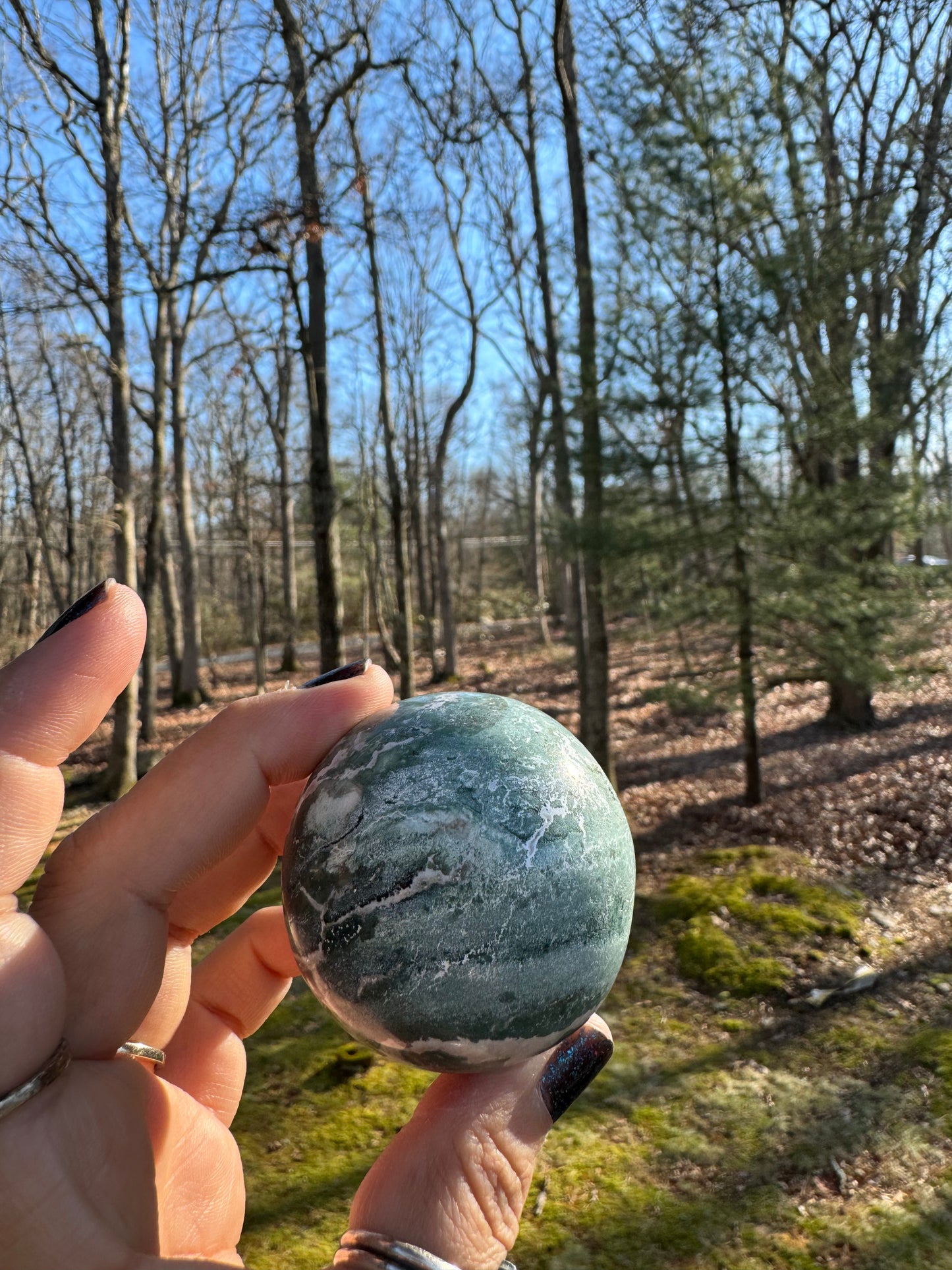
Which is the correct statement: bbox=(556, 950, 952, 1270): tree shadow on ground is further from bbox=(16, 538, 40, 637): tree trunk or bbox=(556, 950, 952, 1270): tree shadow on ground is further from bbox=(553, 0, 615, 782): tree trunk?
bbox=(16, 538, 40, 637): tree trunk

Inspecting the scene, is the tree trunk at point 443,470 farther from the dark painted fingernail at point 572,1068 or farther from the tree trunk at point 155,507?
the dark painted fingernail at point 572,1068

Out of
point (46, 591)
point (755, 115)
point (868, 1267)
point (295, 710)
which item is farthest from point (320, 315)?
point (46, 591)

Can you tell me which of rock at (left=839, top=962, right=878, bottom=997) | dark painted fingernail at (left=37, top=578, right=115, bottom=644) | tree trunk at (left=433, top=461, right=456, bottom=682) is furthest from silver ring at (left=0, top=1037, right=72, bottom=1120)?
tree trunk at (left=433, top=461, right=456, bottom=682)

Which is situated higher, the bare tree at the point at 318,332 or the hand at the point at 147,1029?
the bare tree at the point at 318,332

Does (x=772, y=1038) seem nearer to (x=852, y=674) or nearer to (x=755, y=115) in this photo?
(x=852, y=674)

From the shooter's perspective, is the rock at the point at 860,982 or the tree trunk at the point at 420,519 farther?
the tree trunk at the point at 420,519

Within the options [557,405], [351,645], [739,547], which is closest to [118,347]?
[557,405]

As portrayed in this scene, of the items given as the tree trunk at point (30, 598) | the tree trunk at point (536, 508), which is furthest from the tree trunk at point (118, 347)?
the tree trunk at point (30, 598)
